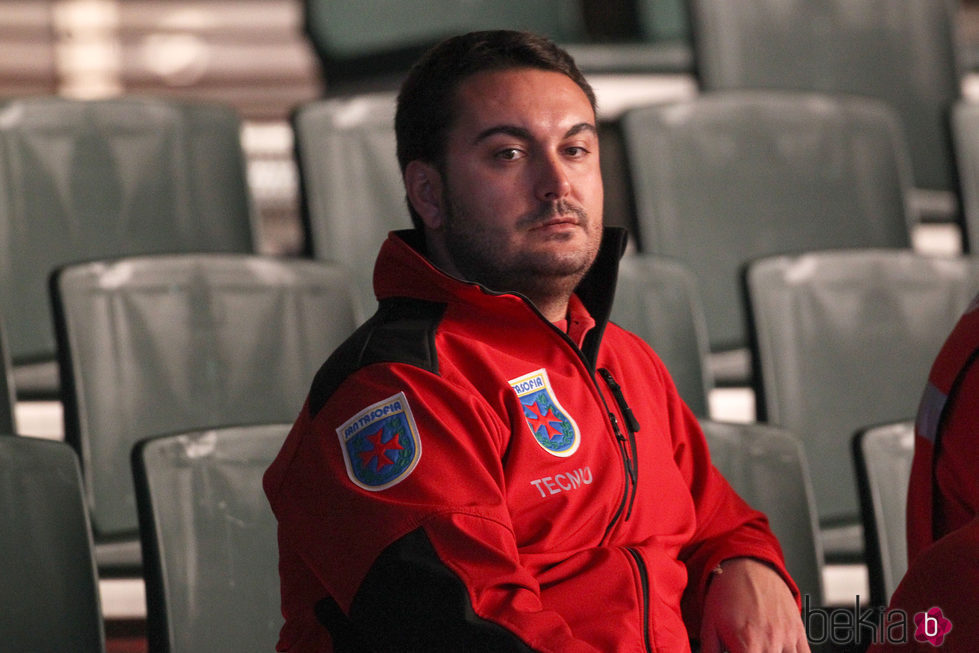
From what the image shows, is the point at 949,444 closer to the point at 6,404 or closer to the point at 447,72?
the point at 447,72

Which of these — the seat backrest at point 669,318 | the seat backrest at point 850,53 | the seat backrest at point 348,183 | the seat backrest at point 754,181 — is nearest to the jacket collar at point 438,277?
the seat backrest at point 669,318

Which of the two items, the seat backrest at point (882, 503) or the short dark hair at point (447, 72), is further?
the seat backrest at point (882, 503)

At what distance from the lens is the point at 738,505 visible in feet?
3.65

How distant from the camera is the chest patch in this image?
0.96 metres

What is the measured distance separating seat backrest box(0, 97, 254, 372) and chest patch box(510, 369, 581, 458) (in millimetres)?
935

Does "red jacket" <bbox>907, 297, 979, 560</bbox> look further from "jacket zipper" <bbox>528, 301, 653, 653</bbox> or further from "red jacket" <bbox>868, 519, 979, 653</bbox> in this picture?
"jacket zipper" <bbox>528, 301, 653, 653</bbox>

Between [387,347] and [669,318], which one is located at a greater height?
[387,347]

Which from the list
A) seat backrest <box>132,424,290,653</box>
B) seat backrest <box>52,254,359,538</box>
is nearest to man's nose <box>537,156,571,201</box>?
seat backrest <box>132,424,290,653</box>

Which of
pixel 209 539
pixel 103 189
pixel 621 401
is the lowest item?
pixel 209 539

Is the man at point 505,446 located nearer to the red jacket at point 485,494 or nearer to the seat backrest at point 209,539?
the red jacket at point 485,494

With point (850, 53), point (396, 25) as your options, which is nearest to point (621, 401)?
point (850, 53)

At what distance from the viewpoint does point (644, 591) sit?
3.09ft

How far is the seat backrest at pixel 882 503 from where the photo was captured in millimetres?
1227

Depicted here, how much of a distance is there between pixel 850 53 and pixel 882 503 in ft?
4.29
